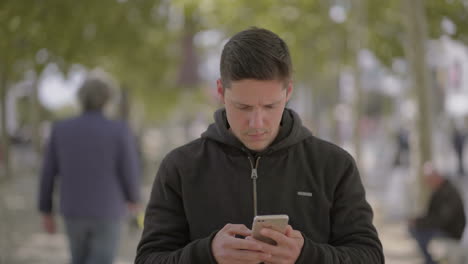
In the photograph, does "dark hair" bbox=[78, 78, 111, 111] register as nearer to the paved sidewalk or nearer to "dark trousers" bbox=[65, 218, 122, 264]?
"dark trousers" bbox=[65, 218, 122, 264]

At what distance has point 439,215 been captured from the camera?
309 inches

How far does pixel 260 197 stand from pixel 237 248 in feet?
0.98

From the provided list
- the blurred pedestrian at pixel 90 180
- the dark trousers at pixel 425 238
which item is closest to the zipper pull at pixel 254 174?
the blurred pedestrian at pixel 90 180

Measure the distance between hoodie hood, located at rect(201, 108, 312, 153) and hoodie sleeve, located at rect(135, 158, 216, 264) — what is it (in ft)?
0.63

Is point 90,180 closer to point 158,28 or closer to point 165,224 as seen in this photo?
point 165,224

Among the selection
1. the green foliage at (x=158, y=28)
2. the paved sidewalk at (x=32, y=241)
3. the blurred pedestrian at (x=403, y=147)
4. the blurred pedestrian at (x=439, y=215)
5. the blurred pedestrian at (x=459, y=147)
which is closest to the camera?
the blurred pedestrian at (x=439, y=215)

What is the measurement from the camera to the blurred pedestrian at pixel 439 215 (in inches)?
303

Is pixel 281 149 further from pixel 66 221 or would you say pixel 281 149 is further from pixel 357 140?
pixel 357 140

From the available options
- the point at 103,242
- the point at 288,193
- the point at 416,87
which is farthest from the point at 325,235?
the point at 416,87

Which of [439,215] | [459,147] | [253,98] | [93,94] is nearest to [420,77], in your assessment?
[439,215]

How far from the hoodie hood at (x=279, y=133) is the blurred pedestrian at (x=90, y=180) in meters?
2.80

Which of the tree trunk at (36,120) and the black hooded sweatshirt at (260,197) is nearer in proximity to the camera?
the black hooded sweatshirt at (260,197)

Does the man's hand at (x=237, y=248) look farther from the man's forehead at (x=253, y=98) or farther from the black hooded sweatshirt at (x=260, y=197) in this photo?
the man's forehead at (x=253, y=98)

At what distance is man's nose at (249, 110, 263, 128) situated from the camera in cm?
218
